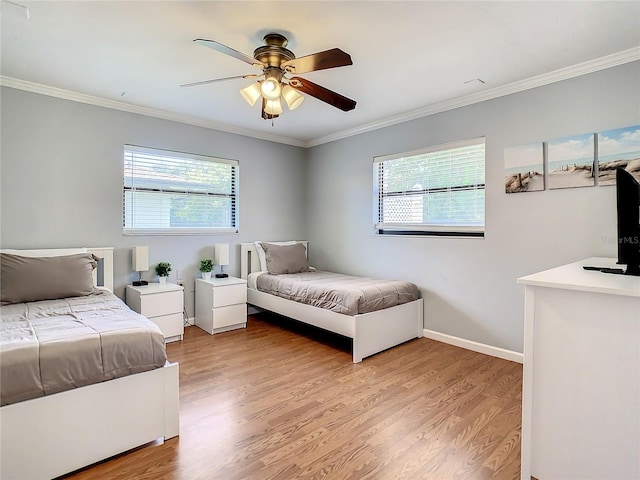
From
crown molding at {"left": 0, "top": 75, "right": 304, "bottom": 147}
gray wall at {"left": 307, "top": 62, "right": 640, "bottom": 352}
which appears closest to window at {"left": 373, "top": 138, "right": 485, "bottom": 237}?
gray wall at {"left": 307, "top": 62, "right": 640, "bottom": 352}

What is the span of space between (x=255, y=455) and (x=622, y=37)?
3.57 m

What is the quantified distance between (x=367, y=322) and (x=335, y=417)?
1.16 meters

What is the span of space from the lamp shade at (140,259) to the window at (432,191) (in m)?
2.73

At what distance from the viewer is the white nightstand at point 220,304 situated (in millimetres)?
3979

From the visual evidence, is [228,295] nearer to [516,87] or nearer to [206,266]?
[206,266]

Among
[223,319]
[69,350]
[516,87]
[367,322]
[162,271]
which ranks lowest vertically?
[223,319]

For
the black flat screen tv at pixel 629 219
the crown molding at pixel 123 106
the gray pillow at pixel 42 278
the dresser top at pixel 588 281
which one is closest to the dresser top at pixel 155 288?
the gray pillow at pixel 42 278

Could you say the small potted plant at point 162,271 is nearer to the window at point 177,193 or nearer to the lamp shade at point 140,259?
the lamp shade at point 140,259

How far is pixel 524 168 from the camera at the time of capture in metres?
3.11

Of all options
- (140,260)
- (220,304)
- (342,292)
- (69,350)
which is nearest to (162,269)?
(140,260)

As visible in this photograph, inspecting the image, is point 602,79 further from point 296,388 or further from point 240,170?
point 240,170

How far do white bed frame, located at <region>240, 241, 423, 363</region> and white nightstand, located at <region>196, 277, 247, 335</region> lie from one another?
1.17 ft

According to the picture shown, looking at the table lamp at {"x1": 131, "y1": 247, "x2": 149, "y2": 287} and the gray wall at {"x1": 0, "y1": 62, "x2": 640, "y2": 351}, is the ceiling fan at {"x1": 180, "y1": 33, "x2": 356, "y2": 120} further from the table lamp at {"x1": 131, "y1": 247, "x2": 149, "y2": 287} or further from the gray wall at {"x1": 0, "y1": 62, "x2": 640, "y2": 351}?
the table lamp at {"x1": 131, "y1": 247, "x2": 149, "y2": 287}

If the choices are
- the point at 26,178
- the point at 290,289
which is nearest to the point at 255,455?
the point at 290,289
